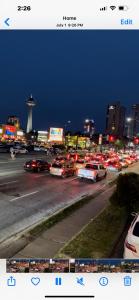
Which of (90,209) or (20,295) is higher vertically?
(20,295)

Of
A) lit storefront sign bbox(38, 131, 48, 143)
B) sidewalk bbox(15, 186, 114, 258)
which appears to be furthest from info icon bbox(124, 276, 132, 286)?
lit storefront sign bbox(38, 131, 48, 143)

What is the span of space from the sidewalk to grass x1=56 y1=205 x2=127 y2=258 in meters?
0.35

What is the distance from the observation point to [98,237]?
11094mm

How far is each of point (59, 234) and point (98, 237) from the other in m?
1.37

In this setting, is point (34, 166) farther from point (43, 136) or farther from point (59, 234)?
point (43, 136)

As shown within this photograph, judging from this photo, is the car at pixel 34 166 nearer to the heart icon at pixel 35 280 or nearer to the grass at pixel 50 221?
the grass at pixel 50 221

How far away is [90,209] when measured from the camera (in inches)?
645

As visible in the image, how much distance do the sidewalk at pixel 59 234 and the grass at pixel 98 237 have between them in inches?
13.8

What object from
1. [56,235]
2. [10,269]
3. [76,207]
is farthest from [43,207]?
[10,269]

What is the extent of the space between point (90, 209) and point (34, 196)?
172 inches

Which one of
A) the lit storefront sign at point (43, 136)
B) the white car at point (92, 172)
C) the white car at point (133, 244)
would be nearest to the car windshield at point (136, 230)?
the white car at point (133, 244)

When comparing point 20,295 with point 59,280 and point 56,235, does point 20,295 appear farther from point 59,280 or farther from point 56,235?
point 56,235

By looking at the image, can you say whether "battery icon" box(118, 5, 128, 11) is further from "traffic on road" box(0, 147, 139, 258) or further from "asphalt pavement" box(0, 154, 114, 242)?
"asphalt pavement" box(0, 154, 114, 242)

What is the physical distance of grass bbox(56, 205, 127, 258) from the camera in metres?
9.23
